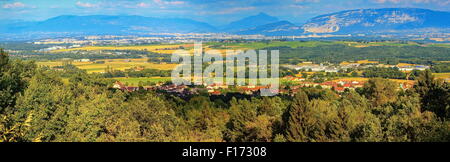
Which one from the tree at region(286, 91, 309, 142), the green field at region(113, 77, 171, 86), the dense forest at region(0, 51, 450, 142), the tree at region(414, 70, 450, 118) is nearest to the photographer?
the dense forest at region(0, 51, 450, 142)

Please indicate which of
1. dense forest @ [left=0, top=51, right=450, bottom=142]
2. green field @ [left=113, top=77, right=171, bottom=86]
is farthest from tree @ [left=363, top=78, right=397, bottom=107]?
green field @ [left=113, top=77, right=171, bottom=86]

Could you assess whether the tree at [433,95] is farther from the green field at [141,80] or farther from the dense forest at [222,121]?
the green field at [141,80]

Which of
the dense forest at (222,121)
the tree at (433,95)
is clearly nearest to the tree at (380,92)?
the tree at (433,95)

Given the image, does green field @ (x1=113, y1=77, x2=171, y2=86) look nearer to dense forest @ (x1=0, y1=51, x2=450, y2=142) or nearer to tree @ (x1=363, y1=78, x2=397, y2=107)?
dense forest @ (x1=0, y1=51, x2=450, y2=142)

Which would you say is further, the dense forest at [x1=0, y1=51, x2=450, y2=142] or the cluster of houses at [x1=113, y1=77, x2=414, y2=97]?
the cluster of houses at [x1=113, y1=77, x2=414, y2=97]

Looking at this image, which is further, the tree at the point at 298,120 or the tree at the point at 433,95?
the tree at the point at 433,95

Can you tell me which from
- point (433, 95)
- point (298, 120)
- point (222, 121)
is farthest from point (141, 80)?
point (298, 120)

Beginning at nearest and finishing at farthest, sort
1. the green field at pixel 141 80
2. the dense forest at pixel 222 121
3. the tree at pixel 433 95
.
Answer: the dense forest at pixel 222 121, the tree at pixel 433 95, the green field at pixel 141 80
